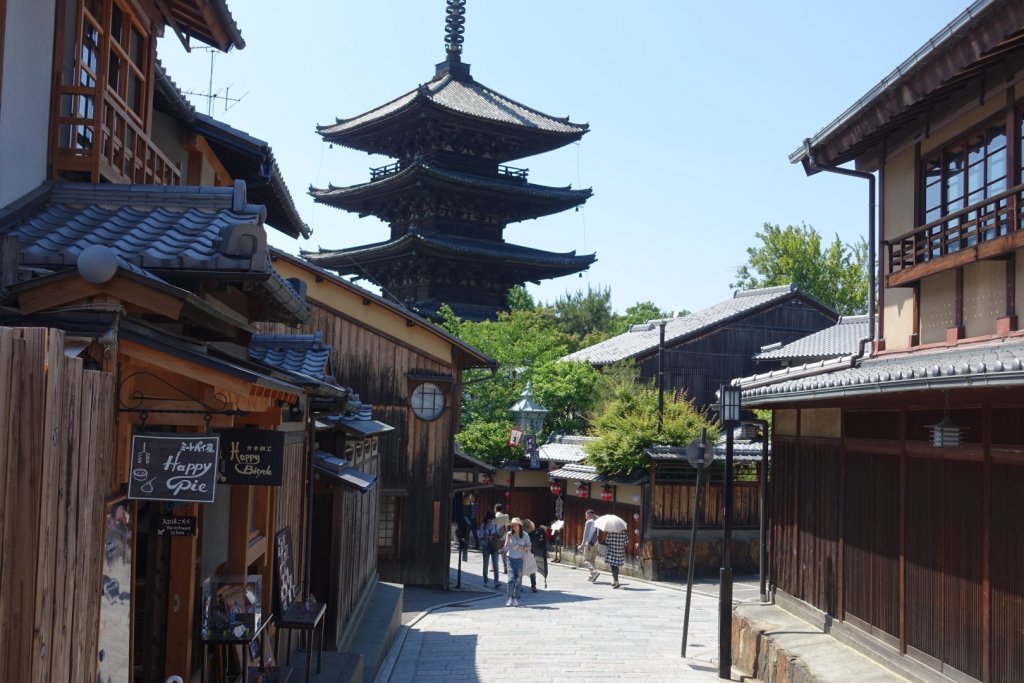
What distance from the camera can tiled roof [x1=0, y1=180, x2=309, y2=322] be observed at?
5.88m

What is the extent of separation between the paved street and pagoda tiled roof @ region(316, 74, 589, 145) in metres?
21.7

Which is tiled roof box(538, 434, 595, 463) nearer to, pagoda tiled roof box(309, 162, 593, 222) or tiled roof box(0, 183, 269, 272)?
pagoda tiled roof box(309, 162, 593, 222)

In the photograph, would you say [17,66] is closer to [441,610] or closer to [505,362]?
[441,610]

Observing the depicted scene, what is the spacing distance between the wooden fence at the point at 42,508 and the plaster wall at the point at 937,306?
30.8 ft

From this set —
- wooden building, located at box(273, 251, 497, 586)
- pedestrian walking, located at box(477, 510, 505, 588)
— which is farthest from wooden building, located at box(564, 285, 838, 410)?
wooden building, located at box(273, 251, 497, 586)

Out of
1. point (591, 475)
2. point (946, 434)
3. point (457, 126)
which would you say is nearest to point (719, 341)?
point (457, 126)

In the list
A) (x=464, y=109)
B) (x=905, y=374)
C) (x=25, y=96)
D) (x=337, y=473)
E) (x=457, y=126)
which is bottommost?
(x=337, y=473)

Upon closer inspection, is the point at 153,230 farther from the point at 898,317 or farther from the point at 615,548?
the point at 615,548

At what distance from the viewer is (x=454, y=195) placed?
4078cm

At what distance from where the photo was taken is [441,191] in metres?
40.3

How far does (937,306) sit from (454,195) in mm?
30880

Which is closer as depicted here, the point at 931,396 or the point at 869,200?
the point at 931,396

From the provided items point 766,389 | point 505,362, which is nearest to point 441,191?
point 505,362

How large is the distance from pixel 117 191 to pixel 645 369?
3256 cm
